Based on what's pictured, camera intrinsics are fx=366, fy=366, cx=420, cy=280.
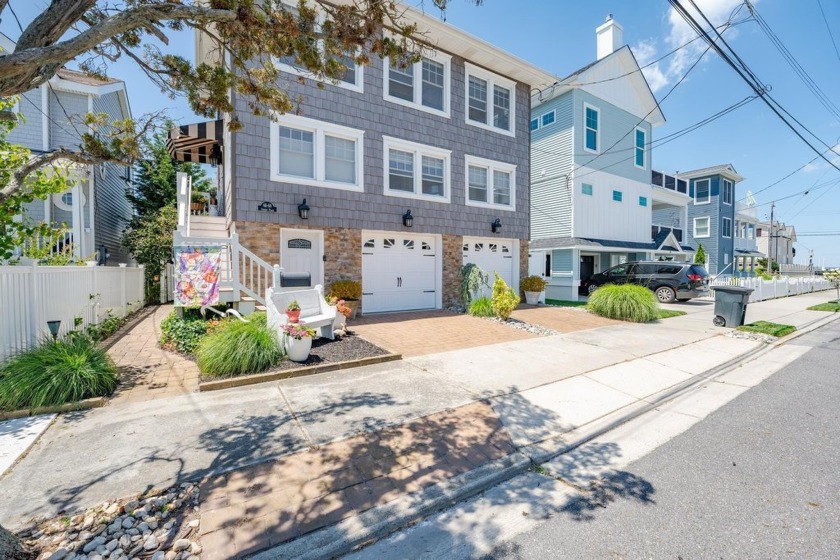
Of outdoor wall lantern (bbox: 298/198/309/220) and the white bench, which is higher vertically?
outdoor wall lantern (bbox: 298/198/309/220)

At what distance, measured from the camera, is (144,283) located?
1187 centimetres

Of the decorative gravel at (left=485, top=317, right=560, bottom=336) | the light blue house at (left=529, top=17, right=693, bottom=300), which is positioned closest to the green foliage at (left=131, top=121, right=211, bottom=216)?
the decorative gravel at (left=485, top=317, right=560, bottom=336)

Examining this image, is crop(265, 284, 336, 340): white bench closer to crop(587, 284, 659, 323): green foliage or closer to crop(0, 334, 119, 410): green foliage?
crop(0, 334, 119, 410): green foliage

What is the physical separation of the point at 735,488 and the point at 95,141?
23.0ft

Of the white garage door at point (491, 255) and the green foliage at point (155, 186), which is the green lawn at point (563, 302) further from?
the green foliage at point (155, 186)

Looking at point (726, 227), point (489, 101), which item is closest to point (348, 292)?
point (489, 101)

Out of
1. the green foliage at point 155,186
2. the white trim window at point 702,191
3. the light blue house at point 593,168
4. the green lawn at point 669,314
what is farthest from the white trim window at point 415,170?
the white trim window at point 702,191

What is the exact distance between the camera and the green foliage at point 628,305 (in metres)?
10.4

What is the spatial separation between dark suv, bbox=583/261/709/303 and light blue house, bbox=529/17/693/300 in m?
1.34

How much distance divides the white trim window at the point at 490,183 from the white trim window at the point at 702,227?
73.3 ft

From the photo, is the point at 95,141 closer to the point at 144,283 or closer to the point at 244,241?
the point at 244,241

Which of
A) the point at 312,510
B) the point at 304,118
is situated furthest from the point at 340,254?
the point at 312,510

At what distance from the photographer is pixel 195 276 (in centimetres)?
674

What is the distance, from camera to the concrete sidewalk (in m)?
2.58
